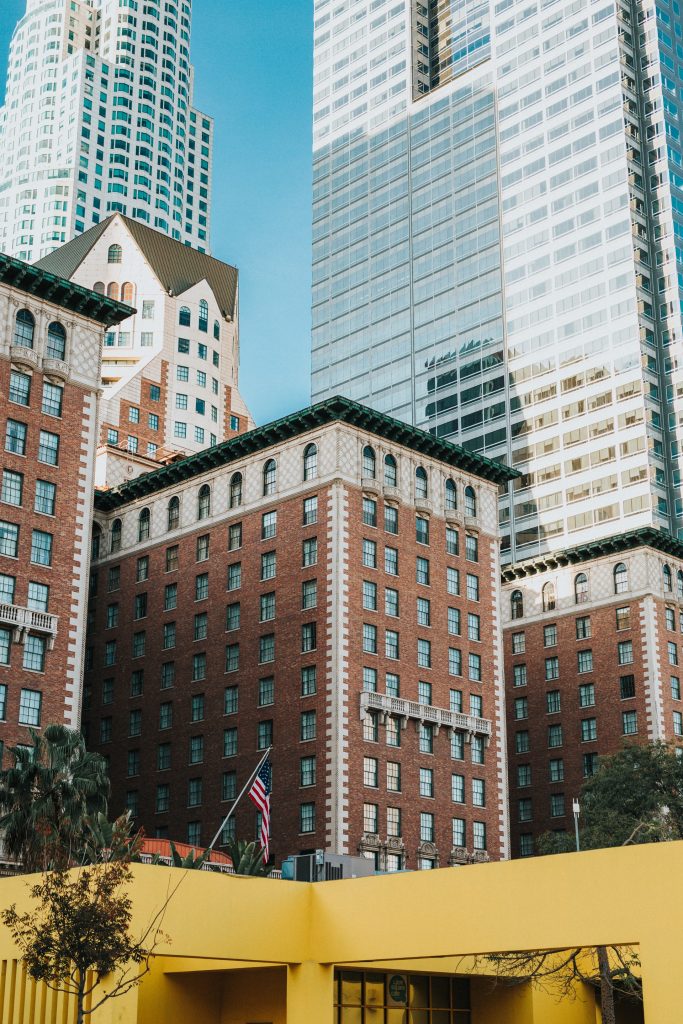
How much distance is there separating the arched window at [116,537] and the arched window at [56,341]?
77.6ft

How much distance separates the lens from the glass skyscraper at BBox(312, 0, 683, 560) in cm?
15638

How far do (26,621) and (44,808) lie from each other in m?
14.3

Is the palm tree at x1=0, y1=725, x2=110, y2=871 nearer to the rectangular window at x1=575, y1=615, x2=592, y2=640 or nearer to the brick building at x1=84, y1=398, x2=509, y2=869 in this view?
the brick building at x1=84, y1=398, x2=509, y2=869

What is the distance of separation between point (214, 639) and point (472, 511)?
763 inches

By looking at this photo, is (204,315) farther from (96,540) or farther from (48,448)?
(48,448)

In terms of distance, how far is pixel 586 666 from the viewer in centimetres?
10300

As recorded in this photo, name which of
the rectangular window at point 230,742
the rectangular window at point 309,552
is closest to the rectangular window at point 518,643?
the rectangular window at point 309,552

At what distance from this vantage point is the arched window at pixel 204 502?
88.4 metres

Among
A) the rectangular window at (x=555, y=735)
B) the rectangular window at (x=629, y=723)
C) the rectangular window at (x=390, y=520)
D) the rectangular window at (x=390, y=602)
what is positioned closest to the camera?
the rectangular window at (x=390, y=602)

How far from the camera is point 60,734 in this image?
57000mm

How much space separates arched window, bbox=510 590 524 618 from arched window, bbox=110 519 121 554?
112 ft

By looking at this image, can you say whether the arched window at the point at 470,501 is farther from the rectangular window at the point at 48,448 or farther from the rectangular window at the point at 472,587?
the rectangular window at the point at 48,448

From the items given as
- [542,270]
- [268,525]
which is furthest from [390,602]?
[542,270]

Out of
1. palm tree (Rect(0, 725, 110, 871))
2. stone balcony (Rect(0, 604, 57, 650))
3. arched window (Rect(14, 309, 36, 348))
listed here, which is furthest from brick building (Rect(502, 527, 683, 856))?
palm tree (Rect(0, 725, 110, 871))
